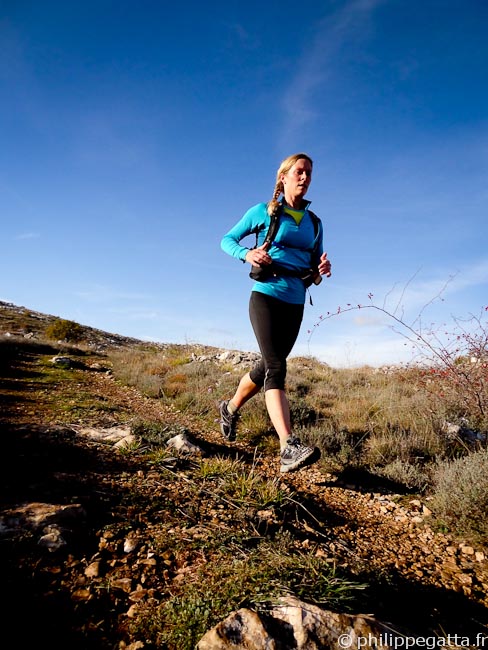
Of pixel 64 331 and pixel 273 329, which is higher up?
pixel 64 331

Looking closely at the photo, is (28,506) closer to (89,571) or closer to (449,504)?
(89,571)

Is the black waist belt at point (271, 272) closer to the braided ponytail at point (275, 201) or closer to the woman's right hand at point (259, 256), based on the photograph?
the woman's right hand at point (259, 256)

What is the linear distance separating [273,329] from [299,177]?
1.45 m

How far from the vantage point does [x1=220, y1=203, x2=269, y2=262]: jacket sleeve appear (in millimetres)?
3523

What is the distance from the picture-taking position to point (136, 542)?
6.35 ft

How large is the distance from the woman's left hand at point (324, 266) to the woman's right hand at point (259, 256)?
53 cm

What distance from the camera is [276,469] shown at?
3.48m

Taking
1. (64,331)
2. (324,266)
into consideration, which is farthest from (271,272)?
(64,331)

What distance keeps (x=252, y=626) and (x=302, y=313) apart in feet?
8.69

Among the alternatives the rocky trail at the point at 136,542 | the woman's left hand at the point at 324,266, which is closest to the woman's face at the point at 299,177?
the woman's left hand at the point at 324,266

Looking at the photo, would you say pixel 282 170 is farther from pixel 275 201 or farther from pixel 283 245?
pixel 283 245

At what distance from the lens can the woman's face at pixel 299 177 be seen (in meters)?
3.47

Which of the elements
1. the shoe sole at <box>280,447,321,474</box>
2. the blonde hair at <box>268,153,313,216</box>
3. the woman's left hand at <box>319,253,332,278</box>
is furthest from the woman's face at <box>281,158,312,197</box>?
the shoe sole at <box>280,447,321,474</box>

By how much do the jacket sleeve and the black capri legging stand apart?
429 mm
